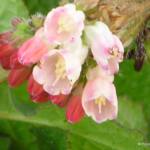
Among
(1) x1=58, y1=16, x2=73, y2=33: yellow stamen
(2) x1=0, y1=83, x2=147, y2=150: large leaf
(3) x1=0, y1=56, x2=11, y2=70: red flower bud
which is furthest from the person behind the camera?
(2) x1=0, y1=83, x2=147, y2=150: large leaf

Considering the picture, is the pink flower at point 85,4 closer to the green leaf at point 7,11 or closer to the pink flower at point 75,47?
the pink flower at point 75,47

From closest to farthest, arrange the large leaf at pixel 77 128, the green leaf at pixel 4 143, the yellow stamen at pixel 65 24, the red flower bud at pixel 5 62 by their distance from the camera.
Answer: the yellow stamen at pixel 65 24, the red flower bud at pixel 5 62, the large leaf at pixel 77 128, the green leaf at pixel 4 143

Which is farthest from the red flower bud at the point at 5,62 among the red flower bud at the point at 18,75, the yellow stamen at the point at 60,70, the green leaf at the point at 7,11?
the green leaf at the point at 7,11

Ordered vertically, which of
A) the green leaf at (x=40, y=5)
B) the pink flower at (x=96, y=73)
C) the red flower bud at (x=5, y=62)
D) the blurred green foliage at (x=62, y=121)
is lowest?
the blurred green foliage at (x=62, y=121)

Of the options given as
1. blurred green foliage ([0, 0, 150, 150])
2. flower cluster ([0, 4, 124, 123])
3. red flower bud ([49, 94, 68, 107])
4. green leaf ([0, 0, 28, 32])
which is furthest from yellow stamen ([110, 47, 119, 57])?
green leaf ([0, 0, 28, 32])

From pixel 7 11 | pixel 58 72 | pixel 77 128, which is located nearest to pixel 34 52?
pixel 58 72

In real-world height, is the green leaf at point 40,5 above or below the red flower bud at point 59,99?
below

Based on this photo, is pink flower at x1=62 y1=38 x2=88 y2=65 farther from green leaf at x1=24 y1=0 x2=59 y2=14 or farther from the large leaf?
green leaf at x1=24 y1=0 x2=59 y2=14

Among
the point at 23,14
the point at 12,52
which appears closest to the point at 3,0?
the point at 23,14
